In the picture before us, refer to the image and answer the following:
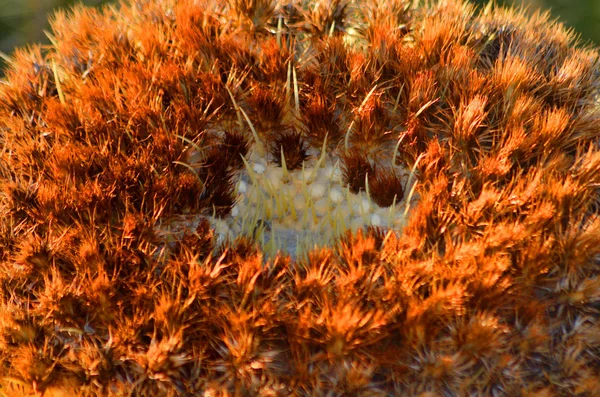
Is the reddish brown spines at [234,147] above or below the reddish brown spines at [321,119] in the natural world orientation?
below

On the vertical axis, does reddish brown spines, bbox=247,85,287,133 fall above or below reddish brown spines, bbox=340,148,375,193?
above

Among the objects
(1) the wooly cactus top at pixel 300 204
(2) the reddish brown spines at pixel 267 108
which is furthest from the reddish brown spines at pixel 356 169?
(2) the reddish brown spines at pixel 267 108

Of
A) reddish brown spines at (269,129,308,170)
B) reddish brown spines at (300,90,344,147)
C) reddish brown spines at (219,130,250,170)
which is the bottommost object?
reddish brown spines at (269,129,308,170)

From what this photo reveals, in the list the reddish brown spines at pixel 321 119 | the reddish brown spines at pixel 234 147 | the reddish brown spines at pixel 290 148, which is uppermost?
the reddish brown spines at pixel 321 119

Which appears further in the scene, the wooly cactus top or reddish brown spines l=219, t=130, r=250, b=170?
reddish brown spines l=219, t=130, r=250, b=170

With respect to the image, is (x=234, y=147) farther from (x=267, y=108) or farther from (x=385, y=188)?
(x=385, y=188)

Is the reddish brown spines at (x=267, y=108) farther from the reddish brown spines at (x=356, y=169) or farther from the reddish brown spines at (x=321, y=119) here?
the reddish brown spines at (x=356, y=169)

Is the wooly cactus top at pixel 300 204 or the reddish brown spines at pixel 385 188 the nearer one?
the wooly cactus top at pixel 300 204

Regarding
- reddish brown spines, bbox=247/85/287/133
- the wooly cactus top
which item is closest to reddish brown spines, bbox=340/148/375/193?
the wooly cactus top

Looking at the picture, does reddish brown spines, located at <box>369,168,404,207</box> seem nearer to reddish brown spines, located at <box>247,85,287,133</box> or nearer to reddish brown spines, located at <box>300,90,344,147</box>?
reddish brown spines, located at <box>300,90,344,147</box>
